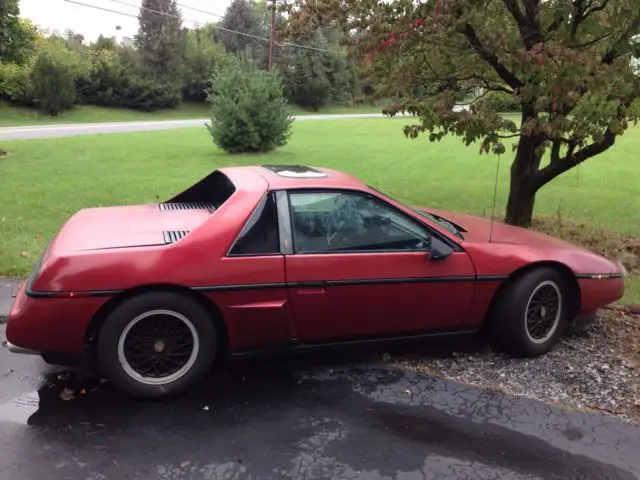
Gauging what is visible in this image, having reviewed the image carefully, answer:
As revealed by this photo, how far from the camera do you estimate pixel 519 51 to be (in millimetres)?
5273

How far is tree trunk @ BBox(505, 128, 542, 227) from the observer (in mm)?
7793

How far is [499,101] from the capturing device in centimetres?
691

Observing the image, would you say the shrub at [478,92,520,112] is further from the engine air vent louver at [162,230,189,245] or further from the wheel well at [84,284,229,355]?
the wheel well at [84,284,229,355]

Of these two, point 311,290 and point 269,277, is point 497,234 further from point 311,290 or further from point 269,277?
point 269,277

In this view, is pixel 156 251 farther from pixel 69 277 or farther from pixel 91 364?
pixel 91 364

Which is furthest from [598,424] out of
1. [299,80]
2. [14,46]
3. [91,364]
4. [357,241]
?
[299,80]

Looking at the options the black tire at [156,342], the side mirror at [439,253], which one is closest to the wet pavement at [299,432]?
the black tire at [156,342]

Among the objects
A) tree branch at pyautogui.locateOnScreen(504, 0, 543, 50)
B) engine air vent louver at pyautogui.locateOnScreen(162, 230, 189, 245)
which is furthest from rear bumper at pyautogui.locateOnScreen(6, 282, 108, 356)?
tree branch at pyautogui.locateOnScreen(504, 0, 543, 50)

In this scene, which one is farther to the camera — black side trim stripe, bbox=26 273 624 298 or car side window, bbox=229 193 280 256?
car side window, bbox=229 193 280 256

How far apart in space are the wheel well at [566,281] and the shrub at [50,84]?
37.1 meters

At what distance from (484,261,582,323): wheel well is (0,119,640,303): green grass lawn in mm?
1666

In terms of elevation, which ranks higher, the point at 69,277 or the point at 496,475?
the point at 69,277

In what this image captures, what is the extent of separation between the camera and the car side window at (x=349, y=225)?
153 inches

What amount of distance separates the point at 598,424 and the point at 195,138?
2154cm
